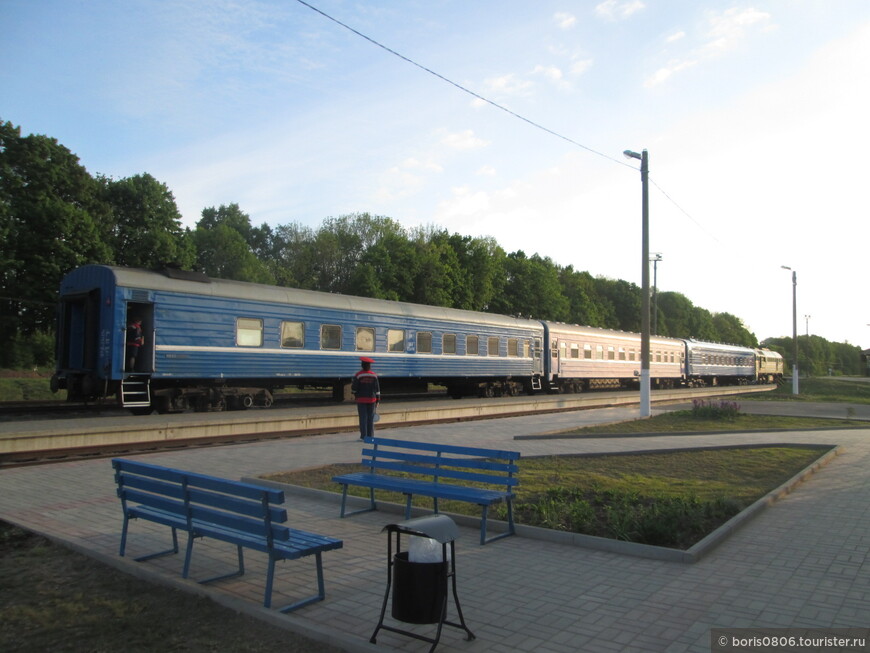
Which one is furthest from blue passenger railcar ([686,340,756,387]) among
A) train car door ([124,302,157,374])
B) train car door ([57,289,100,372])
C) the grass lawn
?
train car door ([57,289,100,372])

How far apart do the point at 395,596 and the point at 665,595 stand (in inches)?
87.8

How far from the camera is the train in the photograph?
625 inches

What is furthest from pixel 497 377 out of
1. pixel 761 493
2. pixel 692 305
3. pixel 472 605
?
pixel 692 305

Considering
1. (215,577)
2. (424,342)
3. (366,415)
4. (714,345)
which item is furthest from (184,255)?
(714,345)

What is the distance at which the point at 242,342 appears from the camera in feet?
58.5

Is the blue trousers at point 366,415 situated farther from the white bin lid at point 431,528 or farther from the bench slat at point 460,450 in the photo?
the white bin lid at point 431,528

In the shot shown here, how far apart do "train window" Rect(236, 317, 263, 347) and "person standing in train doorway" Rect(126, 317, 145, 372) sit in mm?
2589

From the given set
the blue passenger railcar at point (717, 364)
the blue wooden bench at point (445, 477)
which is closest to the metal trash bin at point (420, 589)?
the blue wooden bench at point (445, 477)

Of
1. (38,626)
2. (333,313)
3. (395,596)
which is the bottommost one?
(38,626)

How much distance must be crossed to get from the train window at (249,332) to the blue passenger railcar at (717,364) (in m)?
35.1

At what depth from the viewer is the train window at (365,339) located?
69.1 feet

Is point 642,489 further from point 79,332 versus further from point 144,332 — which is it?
point 79,332

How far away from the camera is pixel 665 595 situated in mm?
5227

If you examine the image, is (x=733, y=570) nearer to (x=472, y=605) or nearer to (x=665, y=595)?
(x=665, y=595)
